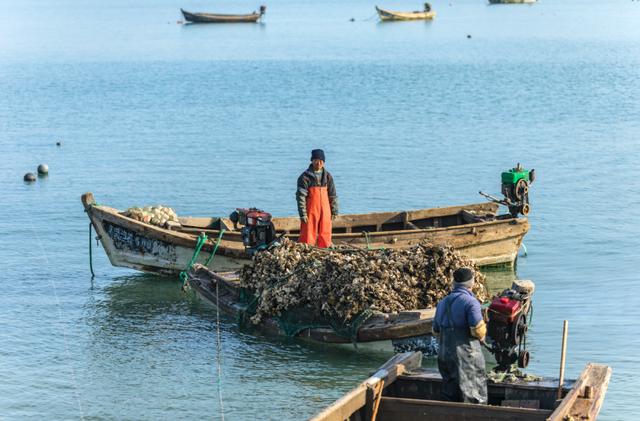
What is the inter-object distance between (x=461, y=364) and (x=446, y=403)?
452 millimetres

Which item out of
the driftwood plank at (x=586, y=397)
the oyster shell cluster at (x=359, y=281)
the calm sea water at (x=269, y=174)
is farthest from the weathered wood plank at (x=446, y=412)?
→ the oyster shell cluster at (x=359, y=281)

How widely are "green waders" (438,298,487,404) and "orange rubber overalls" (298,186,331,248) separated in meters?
6.20

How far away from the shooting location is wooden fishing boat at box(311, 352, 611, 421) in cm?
940

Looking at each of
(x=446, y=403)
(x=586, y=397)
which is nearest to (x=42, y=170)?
(x=446, y=403)

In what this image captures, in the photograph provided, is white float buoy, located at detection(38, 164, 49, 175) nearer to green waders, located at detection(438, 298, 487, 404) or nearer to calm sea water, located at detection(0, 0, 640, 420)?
calm sea water, located at detection(0, 0, 640, 420)

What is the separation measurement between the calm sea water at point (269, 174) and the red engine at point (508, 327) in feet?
8.75

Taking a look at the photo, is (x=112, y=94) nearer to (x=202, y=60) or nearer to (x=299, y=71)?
(x=299, y=71)

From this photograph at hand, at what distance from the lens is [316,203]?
16.0 meters

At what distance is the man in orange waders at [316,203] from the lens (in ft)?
52.1

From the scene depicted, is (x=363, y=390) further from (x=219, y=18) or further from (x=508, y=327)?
(x=219, y=18)

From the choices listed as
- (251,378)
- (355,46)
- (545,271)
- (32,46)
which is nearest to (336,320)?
(251,378)

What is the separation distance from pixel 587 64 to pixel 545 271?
130 ft

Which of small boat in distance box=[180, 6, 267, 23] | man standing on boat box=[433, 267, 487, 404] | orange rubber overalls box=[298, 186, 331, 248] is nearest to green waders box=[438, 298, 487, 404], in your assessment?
man standing on boat box=[433, 267, 487, 404]

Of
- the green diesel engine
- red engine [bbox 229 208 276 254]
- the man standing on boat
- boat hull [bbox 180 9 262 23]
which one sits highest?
boat hull [bbox 180 9 262 23]
